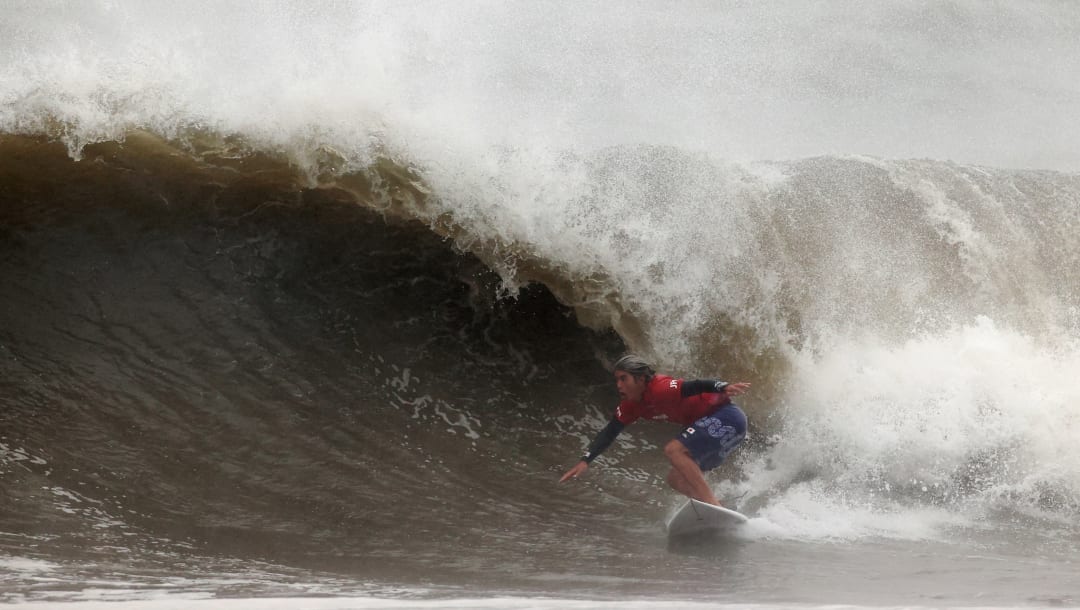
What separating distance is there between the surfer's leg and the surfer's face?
0.36 m

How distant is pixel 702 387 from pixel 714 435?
1.03 feet

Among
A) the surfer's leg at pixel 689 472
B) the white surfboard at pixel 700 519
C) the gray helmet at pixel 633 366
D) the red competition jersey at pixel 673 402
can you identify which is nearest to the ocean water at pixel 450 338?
the white surfboard at pixel 700 519

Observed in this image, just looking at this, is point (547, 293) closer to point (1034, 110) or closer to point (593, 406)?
point (593, 406)

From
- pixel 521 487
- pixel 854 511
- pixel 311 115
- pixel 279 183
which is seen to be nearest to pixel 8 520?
pixel 521 487

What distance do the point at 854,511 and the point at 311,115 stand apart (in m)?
5.07

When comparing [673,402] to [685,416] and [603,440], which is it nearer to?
[685,416]

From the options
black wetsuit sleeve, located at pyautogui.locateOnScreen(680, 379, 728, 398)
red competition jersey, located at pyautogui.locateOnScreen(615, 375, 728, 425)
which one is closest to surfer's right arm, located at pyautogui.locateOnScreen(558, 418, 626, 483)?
red competition jersey, located at pyautogui.locateOnScreen(615, 375, 728, 425)

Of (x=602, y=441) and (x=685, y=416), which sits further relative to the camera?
(x=685, y=416)

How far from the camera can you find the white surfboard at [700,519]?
16.1 feet

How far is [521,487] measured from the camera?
552 centimetres

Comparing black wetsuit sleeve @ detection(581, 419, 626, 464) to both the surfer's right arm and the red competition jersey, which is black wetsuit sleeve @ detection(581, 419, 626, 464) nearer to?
the surfer's right arm

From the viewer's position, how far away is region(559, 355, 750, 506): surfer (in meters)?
5.21

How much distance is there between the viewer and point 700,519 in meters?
4.94

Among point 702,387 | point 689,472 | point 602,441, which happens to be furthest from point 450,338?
point 689,472
